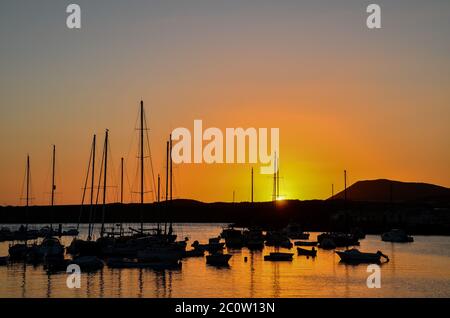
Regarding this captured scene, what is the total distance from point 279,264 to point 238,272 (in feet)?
32.0

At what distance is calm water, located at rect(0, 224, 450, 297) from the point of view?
151 ft

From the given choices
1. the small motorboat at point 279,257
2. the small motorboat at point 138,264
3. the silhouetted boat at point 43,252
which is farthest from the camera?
the small motorboat at point 279,257

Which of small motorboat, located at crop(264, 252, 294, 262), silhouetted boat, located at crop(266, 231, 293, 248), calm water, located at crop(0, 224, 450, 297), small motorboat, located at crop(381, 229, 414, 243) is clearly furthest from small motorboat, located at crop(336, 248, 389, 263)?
small motorboat, located at crop(381, 229, 414, 243)

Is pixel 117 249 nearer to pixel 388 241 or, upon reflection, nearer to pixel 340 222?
pixel 388 241

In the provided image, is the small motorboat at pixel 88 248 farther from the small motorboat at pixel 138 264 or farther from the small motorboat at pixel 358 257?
the small motorboat at pixel 358 257

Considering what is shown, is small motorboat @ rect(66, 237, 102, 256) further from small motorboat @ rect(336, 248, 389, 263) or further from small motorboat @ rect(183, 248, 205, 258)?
small motorboat @ rect(336, 248, 389, 263)

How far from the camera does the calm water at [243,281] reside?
4597 centimetres

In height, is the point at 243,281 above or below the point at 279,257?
below

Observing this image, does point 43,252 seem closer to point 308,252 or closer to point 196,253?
point 196,253

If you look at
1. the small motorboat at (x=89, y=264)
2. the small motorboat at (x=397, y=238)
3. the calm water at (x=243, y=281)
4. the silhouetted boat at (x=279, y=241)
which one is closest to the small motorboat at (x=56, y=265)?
the calm water at (x=243, y=281)

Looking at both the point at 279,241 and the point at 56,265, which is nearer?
the point at 56,265

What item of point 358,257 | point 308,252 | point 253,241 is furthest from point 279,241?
point 358,257

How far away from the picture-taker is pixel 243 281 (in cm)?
5331

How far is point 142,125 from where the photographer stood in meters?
64.7
